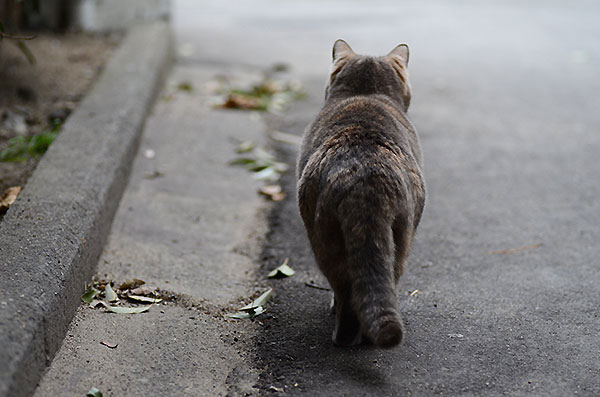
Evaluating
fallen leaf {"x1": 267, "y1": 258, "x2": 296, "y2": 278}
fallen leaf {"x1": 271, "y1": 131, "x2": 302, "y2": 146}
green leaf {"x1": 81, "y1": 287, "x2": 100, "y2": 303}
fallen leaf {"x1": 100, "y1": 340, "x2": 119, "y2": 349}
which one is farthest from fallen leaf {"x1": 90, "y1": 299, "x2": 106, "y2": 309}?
fallen leaf {"x1": 271, "y1": 131, "x2": 302, "y2": 146}

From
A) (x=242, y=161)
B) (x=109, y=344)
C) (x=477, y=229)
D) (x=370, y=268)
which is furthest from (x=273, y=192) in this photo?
(x=370, y=268)

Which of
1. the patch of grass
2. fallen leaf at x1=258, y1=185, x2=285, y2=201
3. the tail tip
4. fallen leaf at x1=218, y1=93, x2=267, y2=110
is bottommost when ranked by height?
fallen leaf at x1=218, y1=93, x2=267, y2=110

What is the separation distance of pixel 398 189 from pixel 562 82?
509 centimetres

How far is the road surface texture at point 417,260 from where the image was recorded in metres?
2.57

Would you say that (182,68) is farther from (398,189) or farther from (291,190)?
(398,189)

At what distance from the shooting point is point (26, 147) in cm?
423

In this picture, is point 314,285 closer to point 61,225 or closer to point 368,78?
point 368,78

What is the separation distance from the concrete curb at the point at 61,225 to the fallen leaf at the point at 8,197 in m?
0.12

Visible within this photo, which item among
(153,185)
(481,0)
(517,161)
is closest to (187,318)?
(153,185)

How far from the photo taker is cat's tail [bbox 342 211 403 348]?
234 centimetres

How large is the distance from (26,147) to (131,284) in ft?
5.08

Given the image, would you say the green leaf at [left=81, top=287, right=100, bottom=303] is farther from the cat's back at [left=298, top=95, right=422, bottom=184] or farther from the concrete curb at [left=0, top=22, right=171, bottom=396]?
the cat's back at [left=298, top=95, right=422, bottom=184]

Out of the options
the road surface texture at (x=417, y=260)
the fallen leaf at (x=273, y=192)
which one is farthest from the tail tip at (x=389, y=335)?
the fallen leaf at (x=273, y=192)

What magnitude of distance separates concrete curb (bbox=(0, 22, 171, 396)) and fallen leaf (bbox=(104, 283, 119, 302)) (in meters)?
0.10
